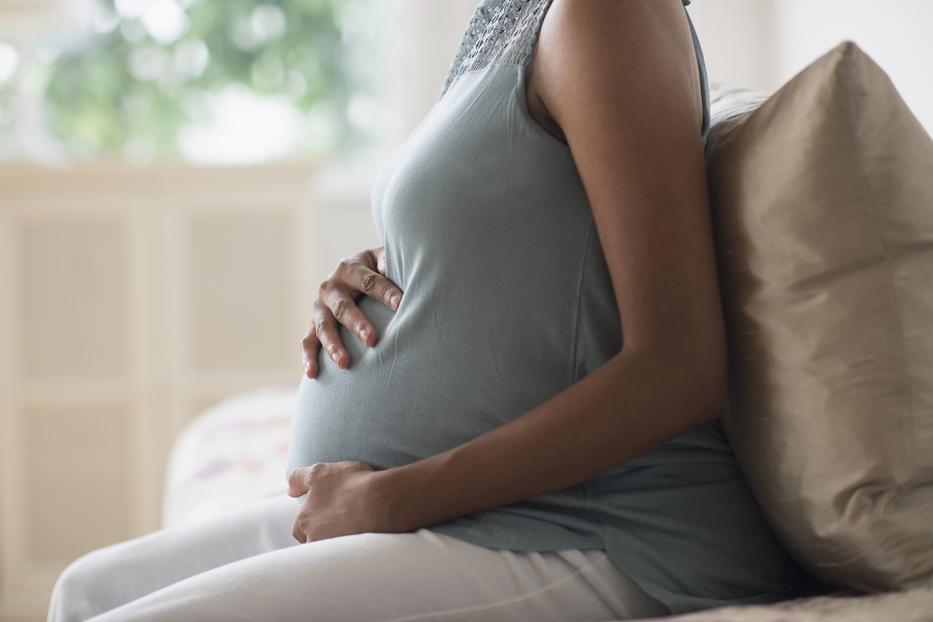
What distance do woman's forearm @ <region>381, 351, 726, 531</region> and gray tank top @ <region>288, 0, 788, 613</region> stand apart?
0.03 m

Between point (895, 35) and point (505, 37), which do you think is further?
point (895, 35)

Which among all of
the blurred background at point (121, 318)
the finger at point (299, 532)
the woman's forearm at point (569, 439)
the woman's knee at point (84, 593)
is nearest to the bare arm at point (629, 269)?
the woman's forearm at point (569, 439)

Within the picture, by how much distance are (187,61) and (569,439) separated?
2866 millimetres

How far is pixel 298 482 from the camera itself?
3.10 feet

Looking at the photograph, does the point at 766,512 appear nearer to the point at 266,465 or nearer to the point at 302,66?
the point at 266,465

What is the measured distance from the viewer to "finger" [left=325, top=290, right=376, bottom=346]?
3.07 feet

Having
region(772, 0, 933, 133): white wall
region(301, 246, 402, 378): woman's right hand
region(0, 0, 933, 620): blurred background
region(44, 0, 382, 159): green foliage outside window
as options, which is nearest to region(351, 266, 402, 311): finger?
region(301, 246, 402, 378): woman's right hand

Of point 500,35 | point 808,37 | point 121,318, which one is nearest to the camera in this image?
point 500,35

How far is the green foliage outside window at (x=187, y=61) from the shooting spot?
3299mm

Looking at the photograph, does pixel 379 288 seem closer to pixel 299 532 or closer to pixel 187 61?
pixel 299 532

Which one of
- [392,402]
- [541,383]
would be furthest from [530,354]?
[392,402]

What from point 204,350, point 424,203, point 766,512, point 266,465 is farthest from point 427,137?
point 204,350

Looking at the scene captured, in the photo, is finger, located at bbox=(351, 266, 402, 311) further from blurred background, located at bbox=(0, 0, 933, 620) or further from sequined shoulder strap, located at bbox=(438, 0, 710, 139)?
Result: blurred background, located at bbox=(0, 0, 933, 620)

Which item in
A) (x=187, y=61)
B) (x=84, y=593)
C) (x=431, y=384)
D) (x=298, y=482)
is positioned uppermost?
(x=187, y=61)
